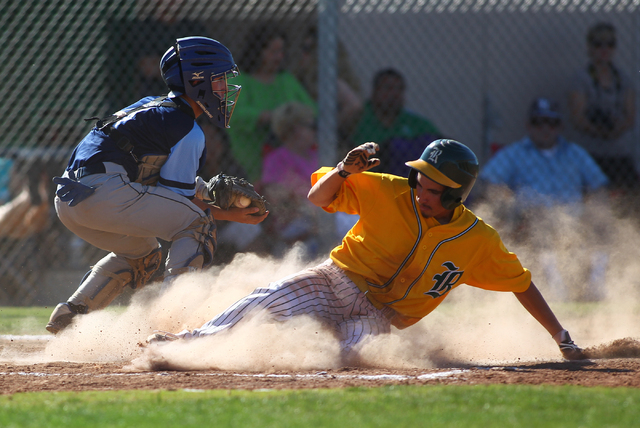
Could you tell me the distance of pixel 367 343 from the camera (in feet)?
13.8

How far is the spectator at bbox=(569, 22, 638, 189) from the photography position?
8602 millimetres

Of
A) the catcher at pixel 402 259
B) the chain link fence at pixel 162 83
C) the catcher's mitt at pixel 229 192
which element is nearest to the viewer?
the catcher at pixel 402 259

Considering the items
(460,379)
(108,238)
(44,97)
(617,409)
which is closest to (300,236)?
(108,238)

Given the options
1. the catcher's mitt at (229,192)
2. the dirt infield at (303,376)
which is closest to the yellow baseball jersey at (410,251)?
the dirt infield at (303,376)

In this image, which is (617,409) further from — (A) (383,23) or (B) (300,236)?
(A) (383,23)

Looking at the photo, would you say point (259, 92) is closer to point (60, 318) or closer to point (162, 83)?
point (162, 83)

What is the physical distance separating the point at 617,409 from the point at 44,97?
6.94 metres

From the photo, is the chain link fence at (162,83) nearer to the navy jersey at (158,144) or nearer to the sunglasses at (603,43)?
the sunglasses at (603,43)

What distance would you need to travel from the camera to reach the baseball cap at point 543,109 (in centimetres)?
851

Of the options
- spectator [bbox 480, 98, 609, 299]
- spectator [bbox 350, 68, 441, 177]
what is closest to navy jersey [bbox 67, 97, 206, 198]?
spectator [bbox 350, 68, 441, 177]

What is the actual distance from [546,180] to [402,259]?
13.8ft

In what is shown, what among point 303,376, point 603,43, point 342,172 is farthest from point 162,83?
point 603,43

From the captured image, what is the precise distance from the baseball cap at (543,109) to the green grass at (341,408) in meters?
5.64

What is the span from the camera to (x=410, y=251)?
4445 mm
